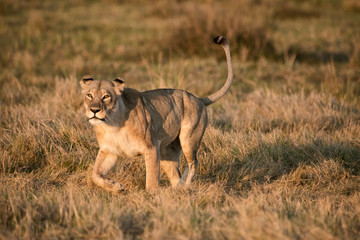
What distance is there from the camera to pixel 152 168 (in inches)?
183

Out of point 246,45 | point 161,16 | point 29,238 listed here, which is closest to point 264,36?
point 246,45

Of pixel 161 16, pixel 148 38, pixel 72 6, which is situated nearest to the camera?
pixel 148 38

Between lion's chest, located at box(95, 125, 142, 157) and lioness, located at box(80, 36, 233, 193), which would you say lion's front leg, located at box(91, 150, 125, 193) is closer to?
lioness, located at box(80, 36, 233, 193)

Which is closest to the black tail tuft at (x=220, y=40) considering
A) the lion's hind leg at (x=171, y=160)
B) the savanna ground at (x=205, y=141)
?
the lion's hind leg at (x=171, y=160)

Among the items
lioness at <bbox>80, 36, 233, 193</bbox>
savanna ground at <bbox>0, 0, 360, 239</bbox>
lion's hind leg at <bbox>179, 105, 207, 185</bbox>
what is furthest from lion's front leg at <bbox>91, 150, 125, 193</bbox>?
lion's hind leg at <bbox>179, 105, 207, 185</bbox>

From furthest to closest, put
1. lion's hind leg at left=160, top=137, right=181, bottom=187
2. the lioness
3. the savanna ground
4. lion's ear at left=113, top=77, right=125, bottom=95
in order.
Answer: lion's hind leg at left=160, top=137, right=181, bottom=187
lion's ear at left=113, top=77, right=125, bottom=95
the lioness
the savanna ground

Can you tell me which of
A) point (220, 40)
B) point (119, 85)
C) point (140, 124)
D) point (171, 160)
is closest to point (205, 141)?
point (171, 160)

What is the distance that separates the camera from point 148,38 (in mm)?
15219

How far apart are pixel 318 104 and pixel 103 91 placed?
16.5ft

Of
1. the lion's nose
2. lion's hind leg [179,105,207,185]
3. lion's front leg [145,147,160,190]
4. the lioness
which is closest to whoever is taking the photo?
the lion's nose

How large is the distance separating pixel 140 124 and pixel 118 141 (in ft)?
0.95

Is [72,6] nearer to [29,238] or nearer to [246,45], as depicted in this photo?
[246,45]

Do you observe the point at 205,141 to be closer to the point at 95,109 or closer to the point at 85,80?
the point at 85,80

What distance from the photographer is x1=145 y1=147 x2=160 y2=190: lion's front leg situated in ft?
15.2
